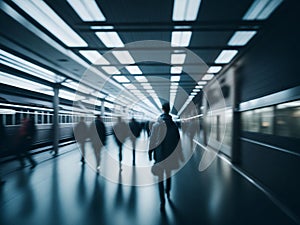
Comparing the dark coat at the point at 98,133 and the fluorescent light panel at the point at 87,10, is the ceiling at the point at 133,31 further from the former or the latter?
the dark coat at the point at 98,133

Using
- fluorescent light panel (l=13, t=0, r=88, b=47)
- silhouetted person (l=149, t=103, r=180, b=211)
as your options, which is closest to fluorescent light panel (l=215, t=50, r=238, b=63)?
fluorescent light panel (l=13, t=0, r=88, b=47)

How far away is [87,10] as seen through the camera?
16.3 ft

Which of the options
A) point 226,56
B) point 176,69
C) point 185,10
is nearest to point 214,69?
point 176,69

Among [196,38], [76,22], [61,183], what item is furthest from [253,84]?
[61,183]

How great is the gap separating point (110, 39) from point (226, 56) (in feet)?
13.2

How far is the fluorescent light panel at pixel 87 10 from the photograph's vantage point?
466 cm

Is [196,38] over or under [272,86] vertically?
over

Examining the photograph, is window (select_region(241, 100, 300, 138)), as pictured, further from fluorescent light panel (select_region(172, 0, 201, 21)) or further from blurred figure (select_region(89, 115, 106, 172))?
blurred figure (select_region(89, 115, 106, 172))

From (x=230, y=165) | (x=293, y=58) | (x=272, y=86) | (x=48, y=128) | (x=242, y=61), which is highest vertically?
(x=242, y=61)

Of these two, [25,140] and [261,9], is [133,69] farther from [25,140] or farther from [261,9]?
[261,9]

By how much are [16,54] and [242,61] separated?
21.0 feet

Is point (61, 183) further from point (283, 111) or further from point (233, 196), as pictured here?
point (283, 111)

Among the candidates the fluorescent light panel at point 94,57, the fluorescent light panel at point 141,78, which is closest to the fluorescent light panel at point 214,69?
the fluorescent light panel at point 141,78

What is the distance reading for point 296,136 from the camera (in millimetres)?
4152
